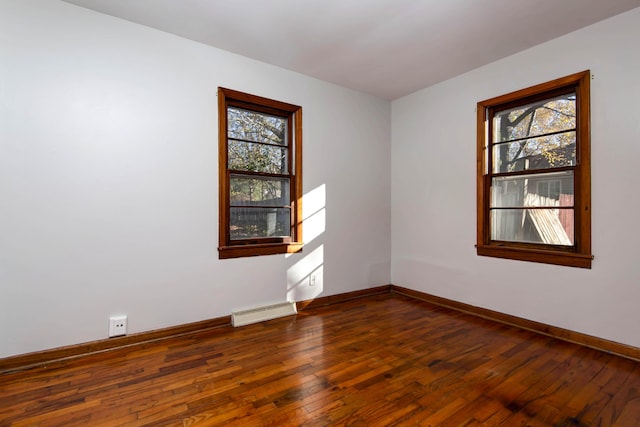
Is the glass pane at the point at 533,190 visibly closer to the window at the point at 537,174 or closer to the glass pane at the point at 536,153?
the window at the point at 537,174

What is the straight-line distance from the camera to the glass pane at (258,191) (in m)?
3.50

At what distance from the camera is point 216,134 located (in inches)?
129

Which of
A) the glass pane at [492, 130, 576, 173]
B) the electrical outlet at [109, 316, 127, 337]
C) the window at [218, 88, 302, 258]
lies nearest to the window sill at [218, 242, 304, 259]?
the window at [218, 88, 302, 258]

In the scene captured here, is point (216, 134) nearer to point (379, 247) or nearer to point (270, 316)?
point (270, 316)

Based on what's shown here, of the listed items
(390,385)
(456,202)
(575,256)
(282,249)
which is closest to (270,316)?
(282,249)

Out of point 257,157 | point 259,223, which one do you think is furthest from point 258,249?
point 257,157

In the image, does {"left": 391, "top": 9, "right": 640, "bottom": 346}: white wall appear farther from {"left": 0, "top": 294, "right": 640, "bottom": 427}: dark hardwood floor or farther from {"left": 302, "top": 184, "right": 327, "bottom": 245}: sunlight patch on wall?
{"left": 302, "top": 184, "right": 327, "bottom": 245}: sunlight patch on wall

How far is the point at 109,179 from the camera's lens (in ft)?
9.02

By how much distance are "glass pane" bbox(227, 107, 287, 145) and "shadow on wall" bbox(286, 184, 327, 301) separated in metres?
0.80

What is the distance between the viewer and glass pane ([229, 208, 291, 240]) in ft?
11.5

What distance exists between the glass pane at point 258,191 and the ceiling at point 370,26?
1324 mm

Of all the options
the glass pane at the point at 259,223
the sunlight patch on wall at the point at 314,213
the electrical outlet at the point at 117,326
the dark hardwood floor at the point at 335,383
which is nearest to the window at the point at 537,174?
the dark hardwood floor at the point at 335,383

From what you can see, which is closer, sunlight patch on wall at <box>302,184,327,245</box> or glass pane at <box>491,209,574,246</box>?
glass pane at <box>491,209,574,246</box>

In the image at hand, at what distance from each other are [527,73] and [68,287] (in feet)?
15.4
